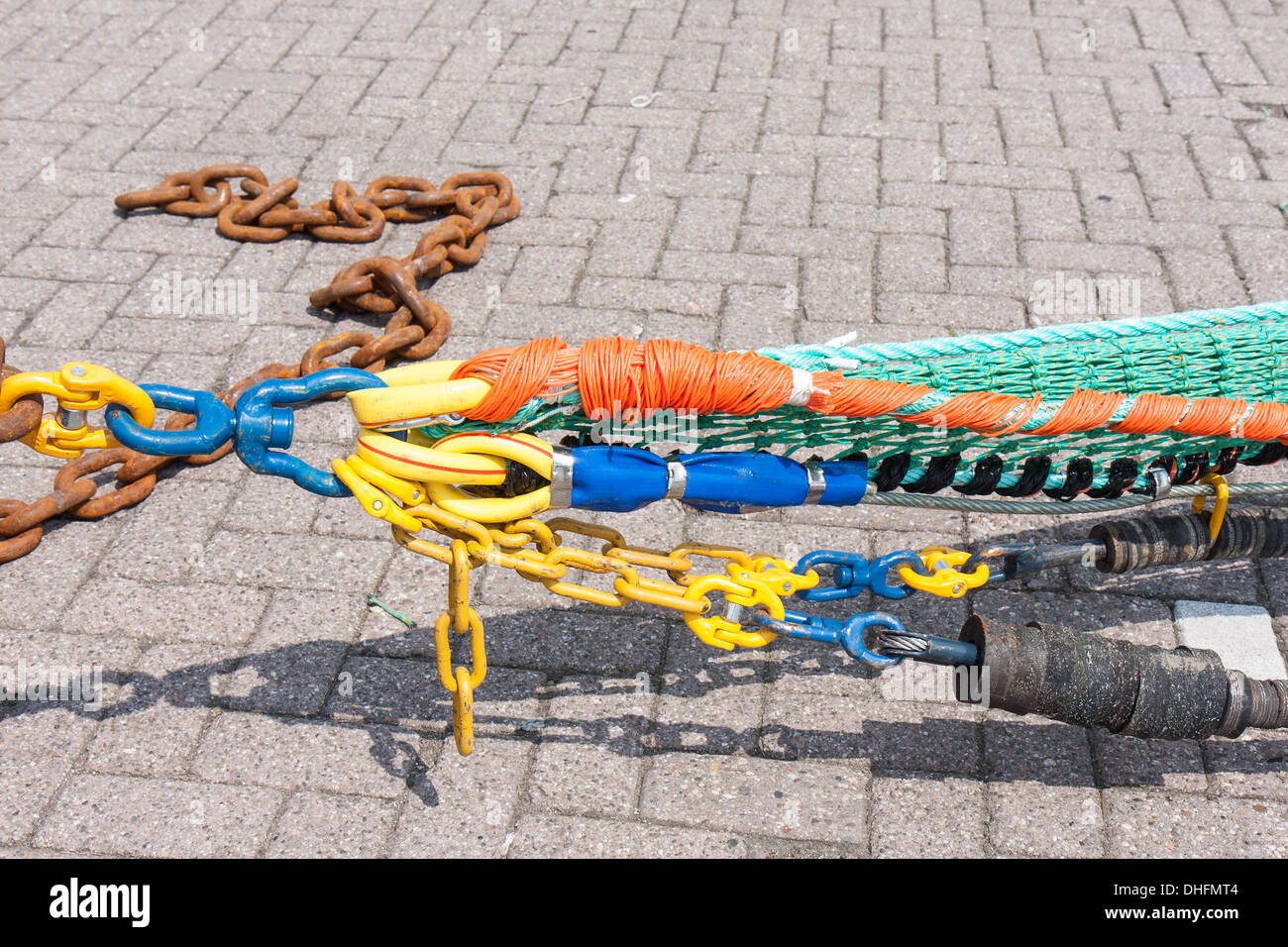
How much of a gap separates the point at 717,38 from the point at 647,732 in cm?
446

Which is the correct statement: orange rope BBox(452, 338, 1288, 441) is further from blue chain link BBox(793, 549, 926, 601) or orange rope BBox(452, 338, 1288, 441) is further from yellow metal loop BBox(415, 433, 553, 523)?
blue chain link BBox(793, 549, 926, 601)

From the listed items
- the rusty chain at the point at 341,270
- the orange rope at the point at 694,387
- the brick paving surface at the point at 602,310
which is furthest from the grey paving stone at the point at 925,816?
the rusty chain at the point at 341,270

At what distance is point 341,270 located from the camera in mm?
4312

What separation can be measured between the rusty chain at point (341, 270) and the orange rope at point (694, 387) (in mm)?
1653

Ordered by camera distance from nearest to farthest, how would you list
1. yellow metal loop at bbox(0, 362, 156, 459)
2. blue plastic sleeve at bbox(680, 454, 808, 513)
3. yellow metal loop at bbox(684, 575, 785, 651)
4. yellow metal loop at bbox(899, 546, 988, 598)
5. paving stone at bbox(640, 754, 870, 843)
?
yellow metal loop at bbox(0, 362, 156, 459) < blue plastic sleeve at bbox(680, 454, 808, 513) < yellow metal loop at bbox(684, 575, 785, 651) < yellow metal loop at bbox(899, 546, 988, 598) < paving stone at bbox(640, 754, 870, 843)

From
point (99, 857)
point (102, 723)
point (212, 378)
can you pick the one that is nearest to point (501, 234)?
point (212, 378)

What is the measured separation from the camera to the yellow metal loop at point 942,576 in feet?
7.91

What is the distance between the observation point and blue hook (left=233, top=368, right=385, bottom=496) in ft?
6.50

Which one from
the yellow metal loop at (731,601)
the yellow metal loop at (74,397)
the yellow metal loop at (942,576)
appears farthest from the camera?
the yellow metal loop at (942,576)

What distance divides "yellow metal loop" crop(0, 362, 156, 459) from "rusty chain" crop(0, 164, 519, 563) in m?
1.22

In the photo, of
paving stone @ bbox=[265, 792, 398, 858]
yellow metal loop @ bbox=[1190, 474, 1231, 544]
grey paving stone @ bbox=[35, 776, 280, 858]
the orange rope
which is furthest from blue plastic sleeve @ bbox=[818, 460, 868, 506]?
grey paving stone @ bbox=[35, 776, 280, 858]

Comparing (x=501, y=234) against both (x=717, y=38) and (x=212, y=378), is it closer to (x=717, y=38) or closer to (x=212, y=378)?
(x=212, y=378)

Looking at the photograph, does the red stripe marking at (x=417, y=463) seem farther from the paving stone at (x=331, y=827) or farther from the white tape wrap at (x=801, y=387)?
the paving stone at (x=331, y=827)

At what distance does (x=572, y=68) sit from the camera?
19.0 ft
